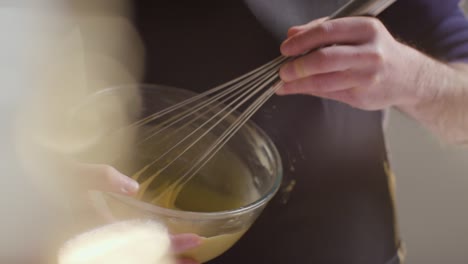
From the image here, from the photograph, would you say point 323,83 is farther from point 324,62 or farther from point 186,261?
point 186,261

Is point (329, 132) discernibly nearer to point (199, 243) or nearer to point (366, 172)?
point (366, 172)

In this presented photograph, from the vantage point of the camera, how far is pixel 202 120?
546 millimetres

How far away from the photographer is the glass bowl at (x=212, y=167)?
45 centimetres

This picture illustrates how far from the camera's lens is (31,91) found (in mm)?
436

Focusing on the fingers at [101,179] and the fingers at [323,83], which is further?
the fingers at [323,83]

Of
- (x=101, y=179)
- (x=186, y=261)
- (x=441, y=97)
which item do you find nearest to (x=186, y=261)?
(x=186, y=261)

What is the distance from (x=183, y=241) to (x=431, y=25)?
0.42 metres

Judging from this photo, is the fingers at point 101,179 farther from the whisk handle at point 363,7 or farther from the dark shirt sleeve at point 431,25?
the dark shirt sleeve at point 431,25

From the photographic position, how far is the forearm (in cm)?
60

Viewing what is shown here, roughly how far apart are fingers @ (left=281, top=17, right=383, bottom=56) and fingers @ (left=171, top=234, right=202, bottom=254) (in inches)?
7.1

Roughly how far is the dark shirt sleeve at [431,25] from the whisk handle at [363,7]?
17 centimetres

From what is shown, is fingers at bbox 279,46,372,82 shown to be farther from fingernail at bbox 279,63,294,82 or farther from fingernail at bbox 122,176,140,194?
fingernail at bbox 122,176,140,194

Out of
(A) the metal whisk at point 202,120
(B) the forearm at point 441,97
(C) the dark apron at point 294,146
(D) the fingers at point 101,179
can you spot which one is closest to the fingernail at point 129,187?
(D) the fingers at point 101,179

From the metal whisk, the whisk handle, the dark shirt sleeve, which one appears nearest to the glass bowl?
the metal whisk
